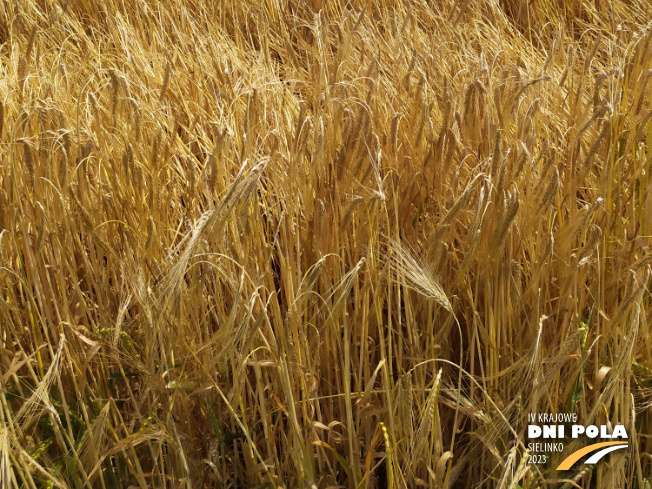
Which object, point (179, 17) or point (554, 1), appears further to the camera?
point (554, 1)

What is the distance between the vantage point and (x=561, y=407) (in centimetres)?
106

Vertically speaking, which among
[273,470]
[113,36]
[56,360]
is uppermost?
[113,36]

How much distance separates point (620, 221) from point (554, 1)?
1.75 m

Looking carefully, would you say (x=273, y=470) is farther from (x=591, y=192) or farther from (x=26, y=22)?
(x=26, y=22)

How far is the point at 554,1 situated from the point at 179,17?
1.44 meters

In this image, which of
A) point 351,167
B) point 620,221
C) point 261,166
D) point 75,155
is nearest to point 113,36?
point 75,155

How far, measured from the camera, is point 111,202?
114cm

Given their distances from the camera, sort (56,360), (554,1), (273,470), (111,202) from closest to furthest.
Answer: (56,360)
(273,470)
(111,202)
(554,1)

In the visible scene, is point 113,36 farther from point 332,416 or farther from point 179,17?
point 332,416

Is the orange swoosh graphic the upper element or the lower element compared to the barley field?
lower

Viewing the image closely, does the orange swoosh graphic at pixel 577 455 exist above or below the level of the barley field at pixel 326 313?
below

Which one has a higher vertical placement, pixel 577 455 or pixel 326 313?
pixel 326 313

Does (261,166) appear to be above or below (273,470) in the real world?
above

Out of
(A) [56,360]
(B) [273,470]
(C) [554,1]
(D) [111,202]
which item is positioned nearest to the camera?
(A) [56,360]
